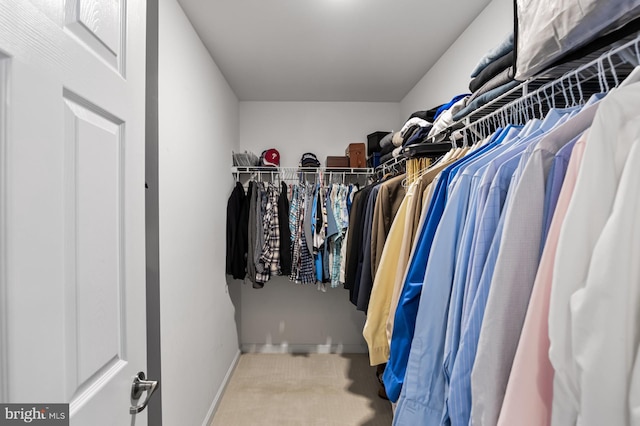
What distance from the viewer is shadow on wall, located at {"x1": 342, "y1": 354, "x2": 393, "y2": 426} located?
6.98ft

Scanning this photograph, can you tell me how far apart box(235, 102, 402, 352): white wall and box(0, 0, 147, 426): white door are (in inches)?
91.4

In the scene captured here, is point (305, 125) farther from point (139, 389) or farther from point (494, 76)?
point (139, 389)

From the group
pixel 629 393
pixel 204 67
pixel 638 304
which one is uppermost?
pixel 204 67

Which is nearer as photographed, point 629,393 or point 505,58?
point 629,393

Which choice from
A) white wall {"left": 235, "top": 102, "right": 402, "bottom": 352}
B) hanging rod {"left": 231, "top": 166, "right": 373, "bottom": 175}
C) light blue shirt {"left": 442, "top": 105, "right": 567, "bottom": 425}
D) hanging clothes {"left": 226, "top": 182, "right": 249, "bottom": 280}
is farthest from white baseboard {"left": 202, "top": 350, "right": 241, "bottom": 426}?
light blue shirt {"left": 442, "top": 105, "right": 567, "bottom": 425}

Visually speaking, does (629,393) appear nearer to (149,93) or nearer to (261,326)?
(149,93)

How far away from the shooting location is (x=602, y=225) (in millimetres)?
474

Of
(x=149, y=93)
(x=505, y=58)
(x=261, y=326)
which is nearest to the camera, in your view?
(x=505, y=58)

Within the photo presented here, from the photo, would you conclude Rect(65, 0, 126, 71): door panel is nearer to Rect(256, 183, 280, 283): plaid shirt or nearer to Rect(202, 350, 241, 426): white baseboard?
Rect(256, 183, 280, 283): plaid shirt

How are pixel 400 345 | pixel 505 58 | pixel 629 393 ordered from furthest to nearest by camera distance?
1. pixel 505 58
2. pixel 400 345
3. pixel 629 393

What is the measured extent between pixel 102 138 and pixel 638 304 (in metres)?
1.00

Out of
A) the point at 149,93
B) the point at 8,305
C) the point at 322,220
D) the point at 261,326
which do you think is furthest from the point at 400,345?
the point at 261,326
